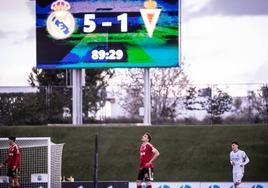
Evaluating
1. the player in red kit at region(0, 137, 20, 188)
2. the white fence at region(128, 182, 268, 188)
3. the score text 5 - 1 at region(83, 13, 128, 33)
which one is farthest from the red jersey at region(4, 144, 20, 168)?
the score text 5 - 1 at region(83, 13, 128, 33)

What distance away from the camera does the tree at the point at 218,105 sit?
3775 centimetres

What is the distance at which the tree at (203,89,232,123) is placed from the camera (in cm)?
3775

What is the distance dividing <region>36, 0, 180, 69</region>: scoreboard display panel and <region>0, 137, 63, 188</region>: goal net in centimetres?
547

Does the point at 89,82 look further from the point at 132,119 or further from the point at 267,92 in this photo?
the point at 267,92

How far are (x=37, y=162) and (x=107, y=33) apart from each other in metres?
6.87

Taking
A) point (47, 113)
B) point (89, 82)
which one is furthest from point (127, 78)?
point (47, 113)

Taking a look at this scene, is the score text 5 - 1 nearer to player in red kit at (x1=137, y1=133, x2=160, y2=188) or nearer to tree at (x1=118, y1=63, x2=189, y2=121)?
tree at (x1=118, y1=63, x2=189, y2=121)

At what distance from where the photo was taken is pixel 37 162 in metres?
28.7

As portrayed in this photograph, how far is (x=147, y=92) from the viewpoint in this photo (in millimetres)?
33750

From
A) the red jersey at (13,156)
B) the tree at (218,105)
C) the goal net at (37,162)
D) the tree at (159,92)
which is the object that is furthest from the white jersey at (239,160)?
the tree at (159,92)

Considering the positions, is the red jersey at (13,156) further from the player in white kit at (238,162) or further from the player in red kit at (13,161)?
the player in white kit at (238,162)

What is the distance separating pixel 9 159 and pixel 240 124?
44.5 ft

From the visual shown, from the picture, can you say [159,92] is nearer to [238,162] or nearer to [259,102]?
[259,102]

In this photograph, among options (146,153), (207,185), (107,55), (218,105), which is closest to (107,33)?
(107,55)
